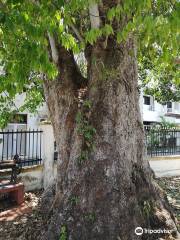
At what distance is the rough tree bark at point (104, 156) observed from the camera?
5.90 metres

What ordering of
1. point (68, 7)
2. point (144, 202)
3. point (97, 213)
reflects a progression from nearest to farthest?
point (68, 7) → point (97, 213) → point (144, 202)

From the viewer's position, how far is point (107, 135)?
6238 mm

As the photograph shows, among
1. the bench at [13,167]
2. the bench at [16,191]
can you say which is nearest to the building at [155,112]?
the bench at [13,167]

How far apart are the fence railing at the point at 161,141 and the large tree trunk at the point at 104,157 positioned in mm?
8104

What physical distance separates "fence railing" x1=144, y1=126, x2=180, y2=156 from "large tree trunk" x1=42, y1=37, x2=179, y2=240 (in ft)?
26.6

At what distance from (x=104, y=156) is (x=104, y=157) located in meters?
0.02

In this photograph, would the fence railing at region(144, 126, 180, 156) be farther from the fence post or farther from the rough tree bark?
the rough tree bark

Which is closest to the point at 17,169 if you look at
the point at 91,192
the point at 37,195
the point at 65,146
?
the point at 37,195

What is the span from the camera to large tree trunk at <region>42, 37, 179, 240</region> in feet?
19.3

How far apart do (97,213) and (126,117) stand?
1.81 m

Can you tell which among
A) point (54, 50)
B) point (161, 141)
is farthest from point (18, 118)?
point (54, 50)

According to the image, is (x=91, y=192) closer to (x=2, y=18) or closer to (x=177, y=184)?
(x=2, y=18)

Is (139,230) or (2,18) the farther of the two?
(139,230)

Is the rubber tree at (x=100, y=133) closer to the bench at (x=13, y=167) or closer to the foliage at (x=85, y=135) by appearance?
the foliage at (x=85, y=135)
